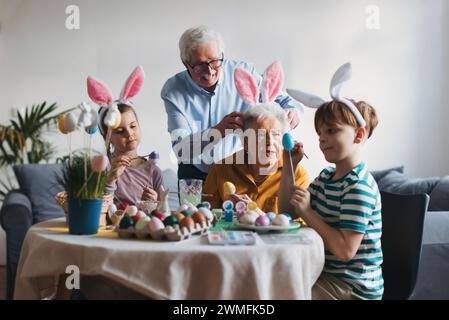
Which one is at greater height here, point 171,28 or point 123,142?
point 171,28

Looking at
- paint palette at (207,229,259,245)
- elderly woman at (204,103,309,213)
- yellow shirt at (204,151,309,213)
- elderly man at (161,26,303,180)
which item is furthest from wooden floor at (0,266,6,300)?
paint palette at (207,229,259,245)

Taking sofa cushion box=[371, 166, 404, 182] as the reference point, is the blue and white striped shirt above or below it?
above

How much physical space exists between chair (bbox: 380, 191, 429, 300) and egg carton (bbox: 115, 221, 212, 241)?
96cm

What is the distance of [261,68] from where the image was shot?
4742 millimetres

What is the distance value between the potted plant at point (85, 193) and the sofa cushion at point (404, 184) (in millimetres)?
2684

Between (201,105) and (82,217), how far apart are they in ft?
4.14

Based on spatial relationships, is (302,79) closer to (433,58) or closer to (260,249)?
(433,58)

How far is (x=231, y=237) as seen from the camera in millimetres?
1617

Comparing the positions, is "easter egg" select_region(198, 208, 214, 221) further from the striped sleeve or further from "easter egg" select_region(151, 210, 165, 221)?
the striped sleeve

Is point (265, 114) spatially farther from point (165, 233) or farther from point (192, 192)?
point (165, 233)

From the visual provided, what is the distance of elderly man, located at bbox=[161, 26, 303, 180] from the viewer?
259cm
